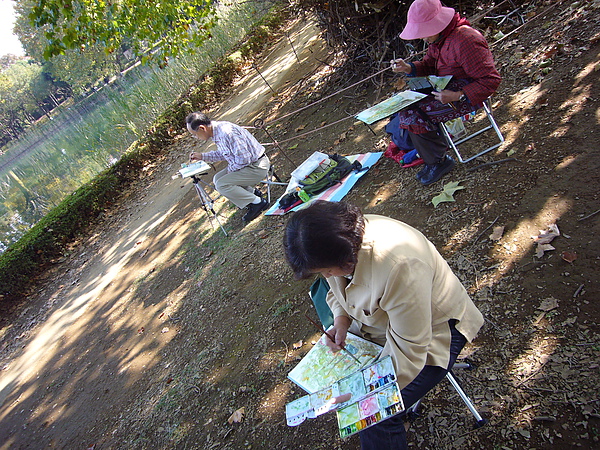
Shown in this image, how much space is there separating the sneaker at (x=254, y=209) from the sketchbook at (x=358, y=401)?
3.94 meters

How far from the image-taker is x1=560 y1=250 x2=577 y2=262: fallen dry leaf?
246 cm

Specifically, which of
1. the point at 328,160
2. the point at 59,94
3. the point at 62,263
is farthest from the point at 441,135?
the point at 59,94

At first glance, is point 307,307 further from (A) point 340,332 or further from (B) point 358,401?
(B) point 358,401

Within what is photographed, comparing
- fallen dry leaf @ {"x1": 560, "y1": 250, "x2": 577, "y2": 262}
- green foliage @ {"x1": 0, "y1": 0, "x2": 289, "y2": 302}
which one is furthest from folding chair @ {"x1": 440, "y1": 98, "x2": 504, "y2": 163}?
green foliage @ {"x1": 0, "y1": 0, "x2": 289, "y2": 302}

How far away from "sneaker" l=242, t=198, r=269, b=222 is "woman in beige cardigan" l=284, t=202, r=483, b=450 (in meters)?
3.80

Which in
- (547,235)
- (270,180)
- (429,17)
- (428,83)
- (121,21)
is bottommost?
(547,235)

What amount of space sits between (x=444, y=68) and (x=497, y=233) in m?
1.67

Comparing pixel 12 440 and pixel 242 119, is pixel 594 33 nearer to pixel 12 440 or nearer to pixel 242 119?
pixel 242 119

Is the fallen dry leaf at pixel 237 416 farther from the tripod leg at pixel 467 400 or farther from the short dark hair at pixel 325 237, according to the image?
the short dark hair at pixel 325 237

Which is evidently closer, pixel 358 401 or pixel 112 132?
pixel 358 401

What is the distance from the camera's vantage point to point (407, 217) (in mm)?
3732

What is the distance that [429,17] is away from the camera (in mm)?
3178

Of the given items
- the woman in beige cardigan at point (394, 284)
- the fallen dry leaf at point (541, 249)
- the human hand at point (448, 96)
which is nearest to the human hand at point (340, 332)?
the woman in beige cardigan at point (394, 284)

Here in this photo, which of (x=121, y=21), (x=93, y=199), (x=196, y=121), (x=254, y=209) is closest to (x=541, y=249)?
(x=254, y=209)
